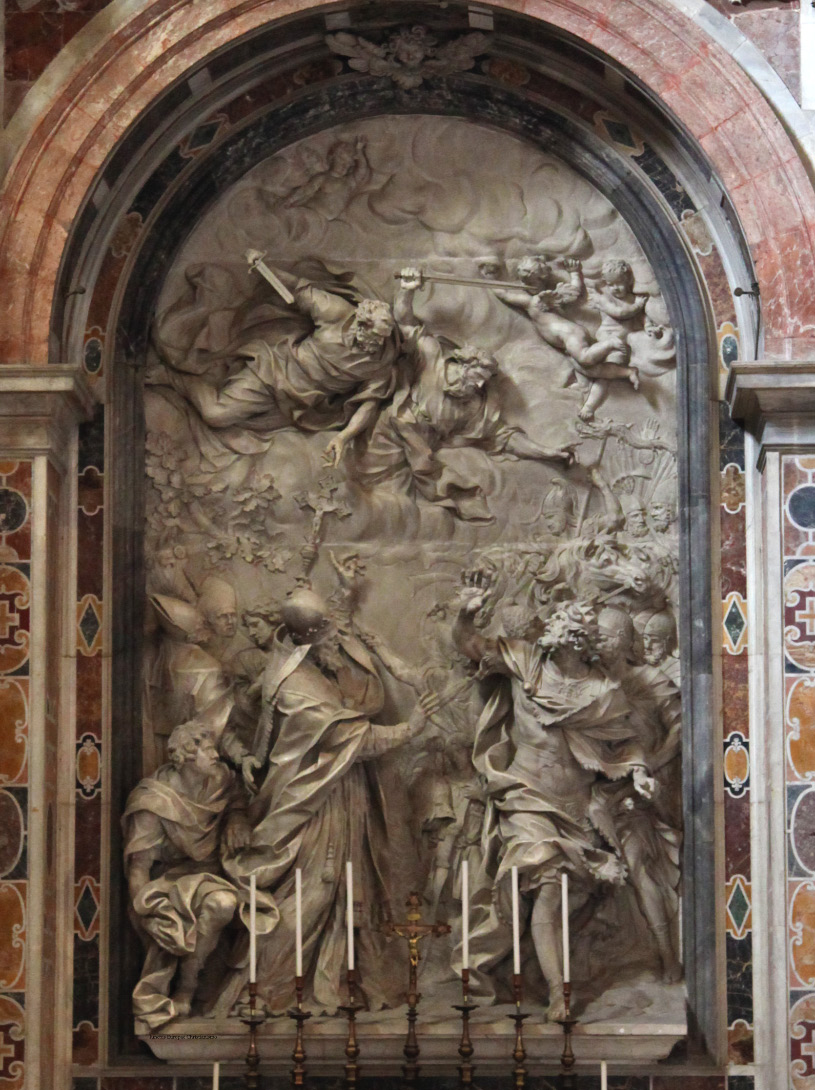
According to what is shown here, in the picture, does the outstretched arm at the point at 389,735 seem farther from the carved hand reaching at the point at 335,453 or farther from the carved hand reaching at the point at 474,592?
the carved hand reaching at the point at 335,453

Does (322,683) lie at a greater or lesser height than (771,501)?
lesser

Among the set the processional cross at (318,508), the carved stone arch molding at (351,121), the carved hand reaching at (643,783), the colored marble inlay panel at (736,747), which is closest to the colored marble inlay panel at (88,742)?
the carved stone arch molding at (351,121)

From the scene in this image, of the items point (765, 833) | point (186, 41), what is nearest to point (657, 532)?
point (765, 833)

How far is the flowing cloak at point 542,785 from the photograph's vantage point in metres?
10.1

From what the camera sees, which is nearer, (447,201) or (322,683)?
(322,683)

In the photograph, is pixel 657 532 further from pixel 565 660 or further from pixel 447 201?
pixel 447 201

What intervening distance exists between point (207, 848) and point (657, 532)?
97.4 inches

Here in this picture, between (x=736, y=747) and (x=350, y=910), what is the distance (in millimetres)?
1883

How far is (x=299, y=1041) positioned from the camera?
9.66 m

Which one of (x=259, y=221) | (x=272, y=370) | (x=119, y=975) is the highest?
(x=259, y=221)

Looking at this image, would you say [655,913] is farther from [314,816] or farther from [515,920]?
[314,816]

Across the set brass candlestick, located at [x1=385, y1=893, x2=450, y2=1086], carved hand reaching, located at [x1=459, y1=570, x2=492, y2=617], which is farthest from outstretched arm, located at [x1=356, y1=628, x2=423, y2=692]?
brass candlestick, located at [x1=385, y1=893, x2=450, y2=1086]

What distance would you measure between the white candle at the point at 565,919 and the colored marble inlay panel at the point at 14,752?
7.37ft

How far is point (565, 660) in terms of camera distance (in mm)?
10211
